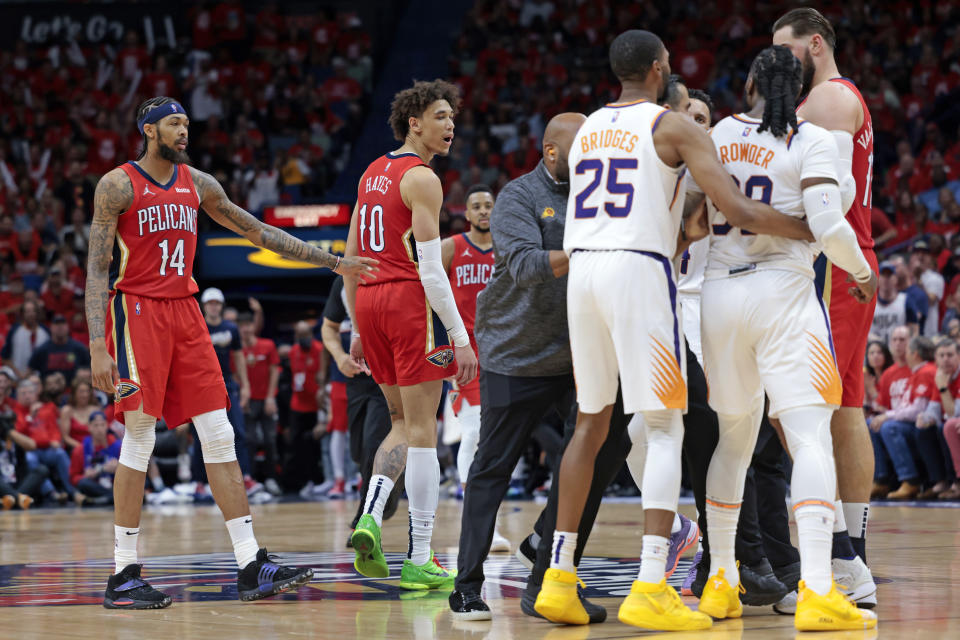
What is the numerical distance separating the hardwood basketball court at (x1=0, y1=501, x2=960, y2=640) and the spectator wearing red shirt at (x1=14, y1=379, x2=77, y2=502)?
4083 millimetres

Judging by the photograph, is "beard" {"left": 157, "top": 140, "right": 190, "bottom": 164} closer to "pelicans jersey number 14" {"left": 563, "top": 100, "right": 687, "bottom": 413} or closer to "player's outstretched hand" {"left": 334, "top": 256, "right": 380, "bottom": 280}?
"player's outstretched hand" {"left": 334, "top": 256, "right": 380, "bottom": 280}

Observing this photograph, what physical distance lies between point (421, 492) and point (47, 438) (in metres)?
9.39

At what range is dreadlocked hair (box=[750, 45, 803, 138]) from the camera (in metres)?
4.81

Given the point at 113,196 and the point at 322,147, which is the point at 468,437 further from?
the point at 322,147

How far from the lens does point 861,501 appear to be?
5500mm

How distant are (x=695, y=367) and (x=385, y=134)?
60.4ft

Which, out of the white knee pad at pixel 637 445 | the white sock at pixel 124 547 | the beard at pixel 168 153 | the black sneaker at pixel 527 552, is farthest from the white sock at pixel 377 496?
the beard at pixel 168 153

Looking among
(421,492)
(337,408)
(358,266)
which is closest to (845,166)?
(358,266)

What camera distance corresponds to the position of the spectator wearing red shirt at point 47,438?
14.4m

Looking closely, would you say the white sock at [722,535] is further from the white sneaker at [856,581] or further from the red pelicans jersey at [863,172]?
the red pelicans jersey at [863,172]

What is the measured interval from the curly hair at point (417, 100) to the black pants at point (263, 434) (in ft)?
31.3

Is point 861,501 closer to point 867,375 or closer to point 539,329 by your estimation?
point 539,329

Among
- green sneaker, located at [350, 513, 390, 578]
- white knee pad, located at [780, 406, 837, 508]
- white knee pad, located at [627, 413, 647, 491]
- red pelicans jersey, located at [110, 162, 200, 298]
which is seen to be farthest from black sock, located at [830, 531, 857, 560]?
red pelicans jersey, located at [110, 162, 200, 298]

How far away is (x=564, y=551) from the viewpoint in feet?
15.9
